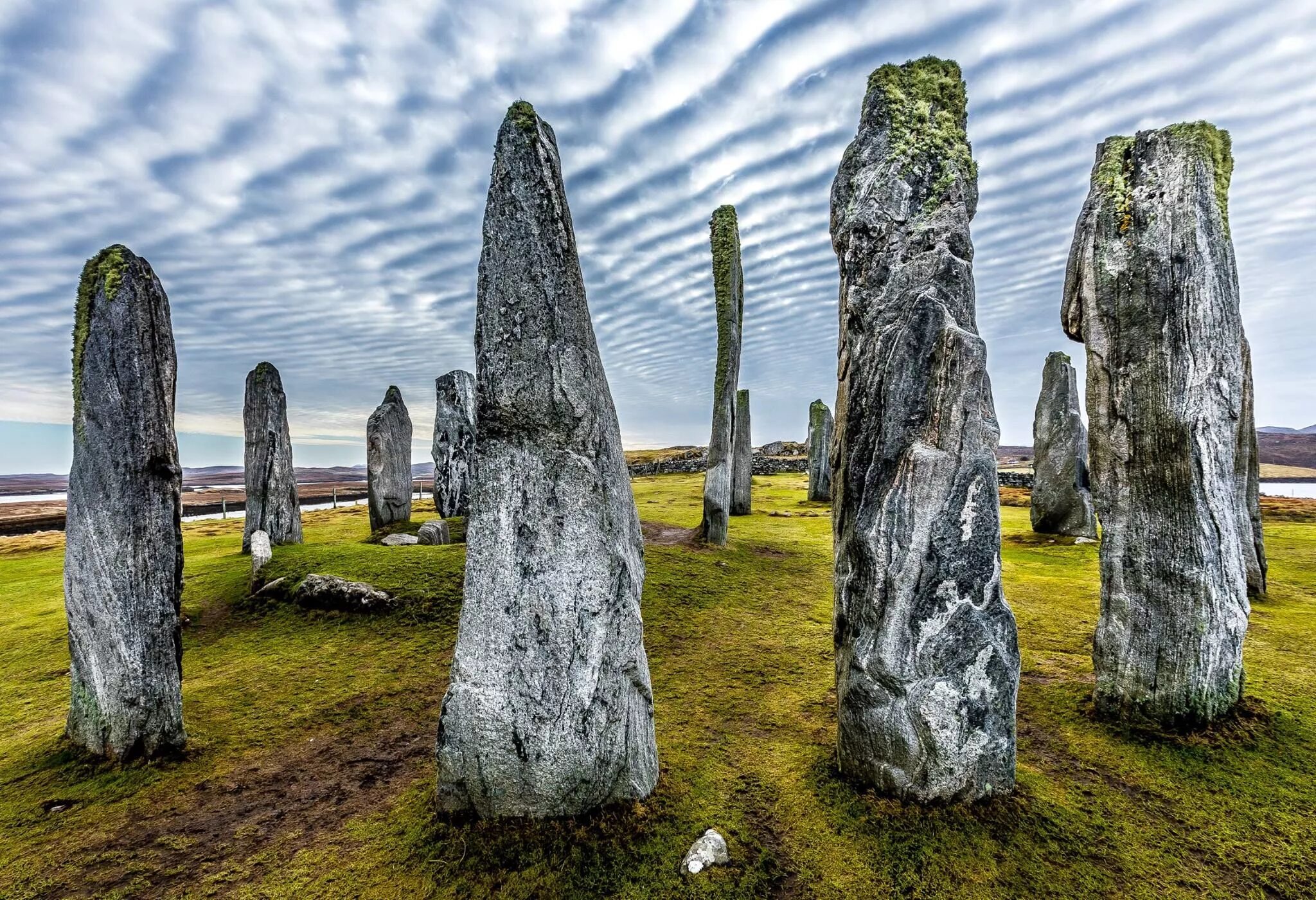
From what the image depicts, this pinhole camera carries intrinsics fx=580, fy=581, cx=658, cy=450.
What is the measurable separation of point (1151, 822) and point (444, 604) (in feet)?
26.0

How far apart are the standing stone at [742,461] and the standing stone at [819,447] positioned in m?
4.23

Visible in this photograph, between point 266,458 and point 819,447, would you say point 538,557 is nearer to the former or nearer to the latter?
point 266,458

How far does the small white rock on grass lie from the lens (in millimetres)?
3465

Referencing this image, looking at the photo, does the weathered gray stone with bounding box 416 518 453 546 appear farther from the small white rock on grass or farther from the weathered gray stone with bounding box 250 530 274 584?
the small white rock on grass

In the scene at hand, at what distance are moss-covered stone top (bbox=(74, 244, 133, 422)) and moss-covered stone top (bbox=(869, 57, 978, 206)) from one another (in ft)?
20.9

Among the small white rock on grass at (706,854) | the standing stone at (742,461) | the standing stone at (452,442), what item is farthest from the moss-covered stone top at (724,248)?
the small white rock on grass at (706,854)

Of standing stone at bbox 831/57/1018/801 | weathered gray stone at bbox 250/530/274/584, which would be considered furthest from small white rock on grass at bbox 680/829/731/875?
weathered gray stone at bbox 250/530/274/584

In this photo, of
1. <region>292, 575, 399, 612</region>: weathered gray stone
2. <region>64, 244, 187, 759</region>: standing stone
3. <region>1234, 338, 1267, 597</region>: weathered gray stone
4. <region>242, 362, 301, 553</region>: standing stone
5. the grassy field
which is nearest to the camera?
the grassy field

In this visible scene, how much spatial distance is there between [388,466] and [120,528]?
33.3 ft

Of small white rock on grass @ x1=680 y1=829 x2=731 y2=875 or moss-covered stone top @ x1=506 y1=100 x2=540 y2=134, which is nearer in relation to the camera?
small white rock on grass @ x1=680 y1=829 x2=731 y2=875

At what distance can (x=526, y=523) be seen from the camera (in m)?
3.97

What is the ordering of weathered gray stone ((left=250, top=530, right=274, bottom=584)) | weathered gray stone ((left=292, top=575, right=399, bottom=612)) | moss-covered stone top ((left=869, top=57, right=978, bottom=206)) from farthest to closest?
weathered gray stone ((left=250, top=530, right=274, bottom=584)) < weathered gray stone ((left=292, top=575, right=399, bottom=612)) < moss-covered stone top ((left=869, top=57, right=978, bottom=206))

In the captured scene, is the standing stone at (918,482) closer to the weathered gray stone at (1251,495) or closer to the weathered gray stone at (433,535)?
the weathered gray stone at (1251,495)

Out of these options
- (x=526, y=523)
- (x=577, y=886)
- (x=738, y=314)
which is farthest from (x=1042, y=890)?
(x=738, y=314)
